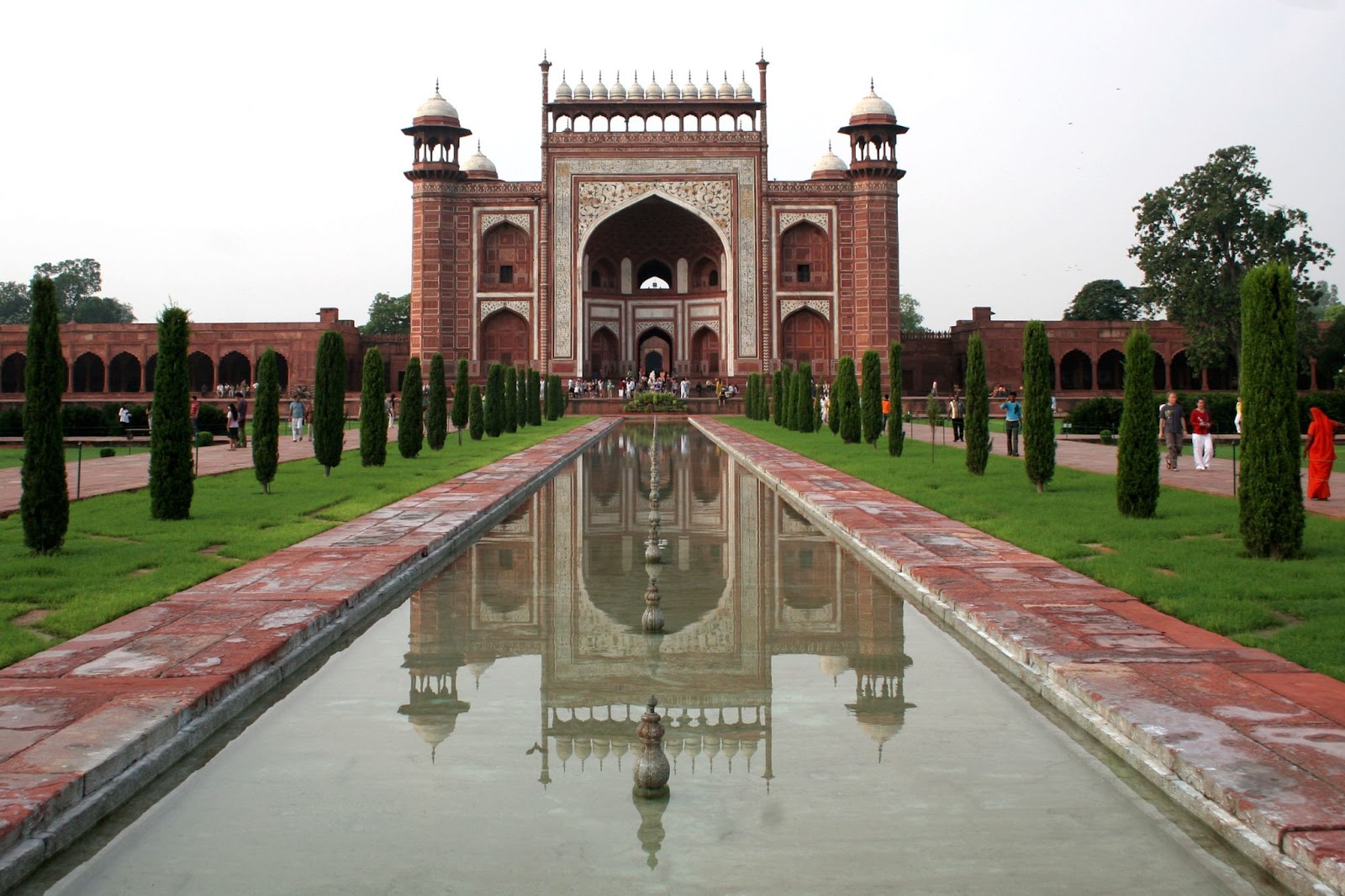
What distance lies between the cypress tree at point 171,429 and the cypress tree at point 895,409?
26.6ft

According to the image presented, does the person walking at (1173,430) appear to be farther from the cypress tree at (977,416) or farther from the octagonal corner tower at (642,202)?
the octagonal corner tower at (642,202)

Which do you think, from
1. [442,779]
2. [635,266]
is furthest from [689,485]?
[635,266]

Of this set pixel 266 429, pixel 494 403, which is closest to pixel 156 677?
pixel 266 429

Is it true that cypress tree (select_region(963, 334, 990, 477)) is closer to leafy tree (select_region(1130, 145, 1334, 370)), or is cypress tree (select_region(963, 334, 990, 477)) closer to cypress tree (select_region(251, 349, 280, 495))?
cypress tree (select_region(251, 349, 280, 495))

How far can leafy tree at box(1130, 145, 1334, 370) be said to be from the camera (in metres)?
25.1

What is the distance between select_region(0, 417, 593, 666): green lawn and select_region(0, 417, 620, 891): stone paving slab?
0.50ft

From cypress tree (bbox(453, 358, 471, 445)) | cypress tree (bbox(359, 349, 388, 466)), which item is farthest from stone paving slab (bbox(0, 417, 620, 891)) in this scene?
cypress tree (bbox(453, 358, 471, 445))

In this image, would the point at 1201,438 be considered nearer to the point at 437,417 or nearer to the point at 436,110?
the point at 437,417

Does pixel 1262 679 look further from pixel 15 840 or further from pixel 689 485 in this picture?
pixel 689 485

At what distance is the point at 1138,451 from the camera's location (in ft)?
23.9

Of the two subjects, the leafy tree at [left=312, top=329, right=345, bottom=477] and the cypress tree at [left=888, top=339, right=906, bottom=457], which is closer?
the leafy tree at [left=312, top=329, right=345, bottom=477]

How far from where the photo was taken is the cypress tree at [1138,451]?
7293mm

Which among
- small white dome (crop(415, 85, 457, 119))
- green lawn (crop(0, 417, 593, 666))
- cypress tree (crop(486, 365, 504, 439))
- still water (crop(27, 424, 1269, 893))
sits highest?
small white dome (crop(415, 85, 457, 119))

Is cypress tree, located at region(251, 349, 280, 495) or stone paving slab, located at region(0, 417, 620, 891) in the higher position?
cypress tree, located at region(251, 349, 280, 495)
